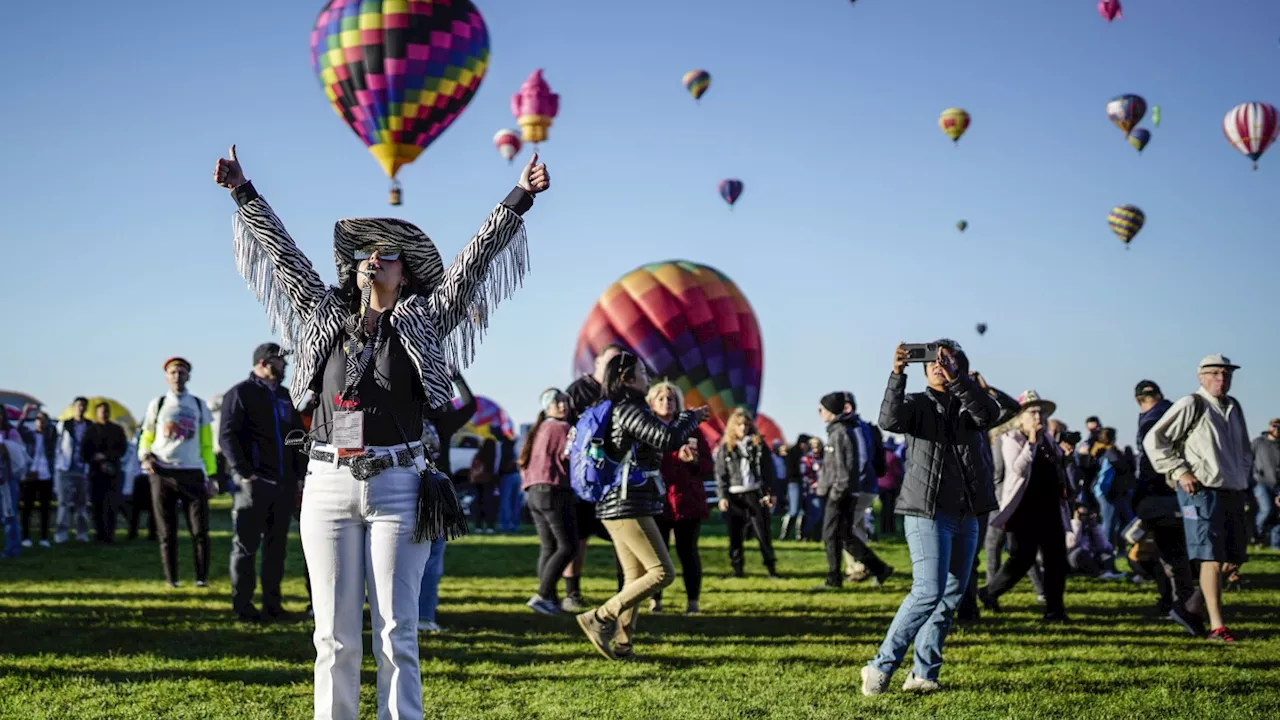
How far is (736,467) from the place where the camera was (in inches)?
579

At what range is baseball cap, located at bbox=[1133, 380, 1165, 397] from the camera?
418 inches

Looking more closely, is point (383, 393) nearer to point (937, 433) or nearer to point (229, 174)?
point (229, 174)

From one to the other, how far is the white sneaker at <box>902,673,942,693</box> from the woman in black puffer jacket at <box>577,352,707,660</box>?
1622 millimetres

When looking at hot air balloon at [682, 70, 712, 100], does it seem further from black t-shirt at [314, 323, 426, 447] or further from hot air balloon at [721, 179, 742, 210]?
black t-shirt at [314, 323, 426, 447]

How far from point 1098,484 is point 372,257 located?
1349 centimetres

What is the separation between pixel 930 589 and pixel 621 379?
92.9 inches

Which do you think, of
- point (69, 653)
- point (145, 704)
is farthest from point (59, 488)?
point (145, 704)

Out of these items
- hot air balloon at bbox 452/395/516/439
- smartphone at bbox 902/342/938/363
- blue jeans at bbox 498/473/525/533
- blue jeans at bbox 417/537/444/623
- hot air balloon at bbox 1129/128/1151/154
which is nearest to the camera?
smartphone at bbox 902/342/938/363

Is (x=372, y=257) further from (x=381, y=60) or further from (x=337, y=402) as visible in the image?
(x=381, y=60)

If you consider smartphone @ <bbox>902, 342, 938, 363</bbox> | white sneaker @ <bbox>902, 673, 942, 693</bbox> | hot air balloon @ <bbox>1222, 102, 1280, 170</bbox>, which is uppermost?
hot air balloon @ <bbox>1222, 102, 1280, 170</bbox>

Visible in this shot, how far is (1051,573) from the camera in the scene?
10.5 metres

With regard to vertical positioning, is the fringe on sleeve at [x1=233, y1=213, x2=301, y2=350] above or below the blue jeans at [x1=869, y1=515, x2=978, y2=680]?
above

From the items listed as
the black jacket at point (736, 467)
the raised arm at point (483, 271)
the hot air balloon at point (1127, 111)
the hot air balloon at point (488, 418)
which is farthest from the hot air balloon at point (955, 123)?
the raised arm at point (483, 271)

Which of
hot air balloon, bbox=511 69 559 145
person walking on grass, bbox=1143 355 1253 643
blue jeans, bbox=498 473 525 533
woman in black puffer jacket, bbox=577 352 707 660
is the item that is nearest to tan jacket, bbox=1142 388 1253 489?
person walking on grass, bbox=1143 355 1253 643
